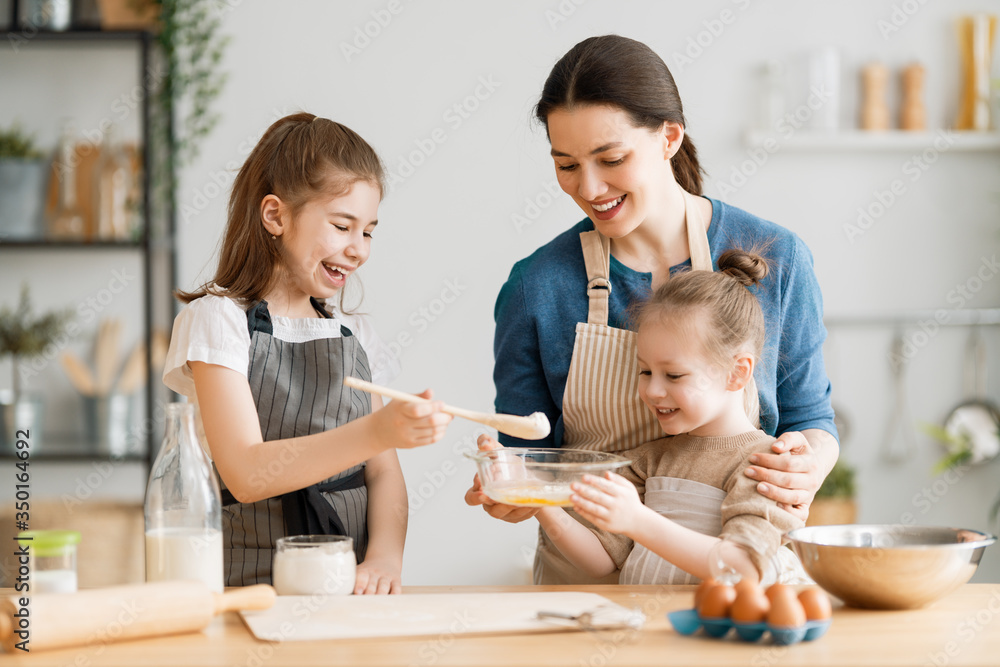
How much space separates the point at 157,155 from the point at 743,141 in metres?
2.06

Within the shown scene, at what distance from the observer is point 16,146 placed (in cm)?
Result: 311

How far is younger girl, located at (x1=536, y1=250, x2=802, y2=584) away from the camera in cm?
142

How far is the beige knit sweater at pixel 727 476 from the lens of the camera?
4.40 feet

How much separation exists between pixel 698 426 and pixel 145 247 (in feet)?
7.35

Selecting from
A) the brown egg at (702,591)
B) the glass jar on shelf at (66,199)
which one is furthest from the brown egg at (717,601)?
the glass jar on shelf at (66,199)

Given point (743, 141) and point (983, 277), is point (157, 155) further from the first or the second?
point (983, 277)

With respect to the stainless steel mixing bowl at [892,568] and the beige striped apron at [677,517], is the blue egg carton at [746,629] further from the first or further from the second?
the beige striped apron at [677,517]

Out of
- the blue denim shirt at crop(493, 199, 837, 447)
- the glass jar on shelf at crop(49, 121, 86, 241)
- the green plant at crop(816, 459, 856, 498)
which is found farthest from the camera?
the glass jar on shelf at crop(49, 121, 86, 241)

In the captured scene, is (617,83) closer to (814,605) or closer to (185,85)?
(814,605)

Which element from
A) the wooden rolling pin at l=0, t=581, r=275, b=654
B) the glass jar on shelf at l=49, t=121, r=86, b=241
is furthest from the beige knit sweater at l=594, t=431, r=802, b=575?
the glass jar on shelf at l=49, t=121, r=86, b=241

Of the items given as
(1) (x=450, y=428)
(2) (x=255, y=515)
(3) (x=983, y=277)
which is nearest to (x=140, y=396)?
(1) (x=450, y=428)

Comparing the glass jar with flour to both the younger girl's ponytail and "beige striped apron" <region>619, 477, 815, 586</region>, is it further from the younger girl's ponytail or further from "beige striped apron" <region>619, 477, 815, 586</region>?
the younger girl's ponytail

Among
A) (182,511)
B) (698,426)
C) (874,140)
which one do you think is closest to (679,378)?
(698,426)

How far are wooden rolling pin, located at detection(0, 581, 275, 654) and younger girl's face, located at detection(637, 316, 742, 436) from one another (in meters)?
0.70
